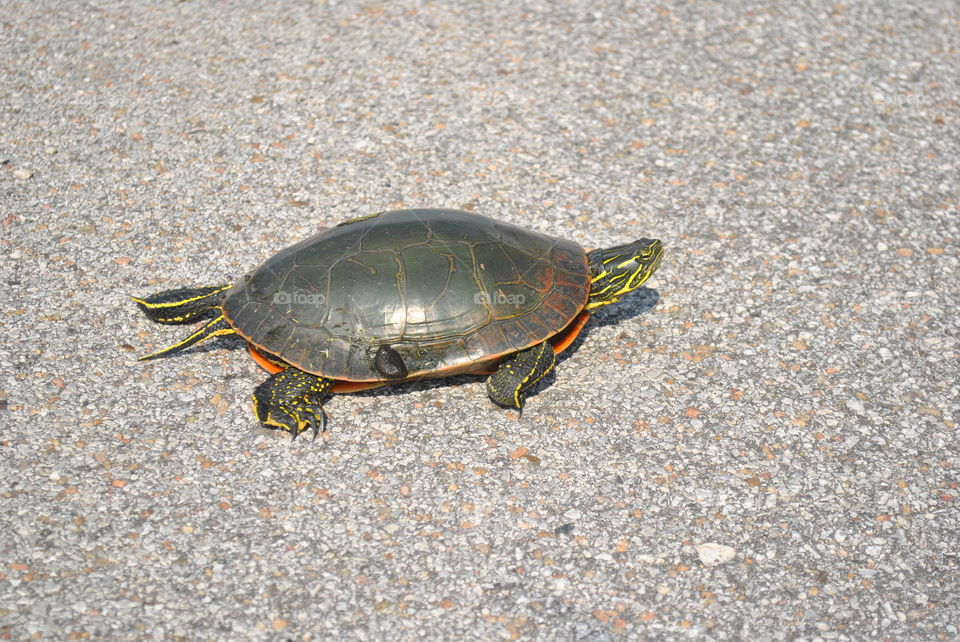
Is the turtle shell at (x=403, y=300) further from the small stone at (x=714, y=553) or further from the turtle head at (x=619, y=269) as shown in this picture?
the small stone at (x=714, y=553)

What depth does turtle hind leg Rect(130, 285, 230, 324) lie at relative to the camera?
548 centimetres

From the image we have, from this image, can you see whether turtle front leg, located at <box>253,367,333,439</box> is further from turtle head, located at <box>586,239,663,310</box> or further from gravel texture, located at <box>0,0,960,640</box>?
turtle head, located at <box>586,239,663,310</box>

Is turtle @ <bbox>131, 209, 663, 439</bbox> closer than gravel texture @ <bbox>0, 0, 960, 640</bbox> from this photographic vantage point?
No

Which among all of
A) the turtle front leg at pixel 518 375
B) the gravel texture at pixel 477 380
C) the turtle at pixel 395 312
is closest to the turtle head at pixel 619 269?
the turtle at pixel 395 312

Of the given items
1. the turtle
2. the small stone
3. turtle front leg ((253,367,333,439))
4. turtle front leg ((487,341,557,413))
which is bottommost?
the small stone

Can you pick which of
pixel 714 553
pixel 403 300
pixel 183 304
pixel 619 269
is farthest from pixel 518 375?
pixel 183 304

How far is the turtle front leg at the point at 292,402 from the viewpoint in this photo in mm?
4883

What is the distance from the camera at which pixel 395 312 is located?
498 centimetres

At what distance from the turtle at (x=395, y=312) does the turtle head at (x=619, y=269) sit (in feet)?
0.72

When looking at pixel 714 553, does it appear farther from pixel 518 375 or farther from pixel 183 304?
pixel 183 304

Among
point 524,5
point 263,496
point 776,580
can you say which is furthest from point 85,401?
point 524,5

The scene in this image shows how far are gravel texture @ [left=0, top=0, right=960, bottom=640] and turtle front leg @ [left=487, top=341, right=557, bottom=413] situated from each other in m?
0.18

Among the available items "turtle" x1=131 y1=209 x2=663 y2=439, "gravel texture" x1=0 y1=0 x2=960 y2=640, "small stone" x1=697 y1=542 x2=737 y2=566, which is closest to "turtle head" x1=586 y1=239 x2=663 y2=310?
"turtle" x1=131 y1=209 x2=663 y2=439

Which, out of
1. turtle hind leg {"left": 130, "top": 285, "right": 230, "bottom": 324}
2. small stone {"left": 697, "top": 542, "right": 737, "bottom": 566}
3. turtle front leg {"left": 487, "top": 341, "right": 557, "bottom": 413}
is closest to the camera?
small stone {"left": 697, "top": 542, "right": 737, "bottom": 566}
